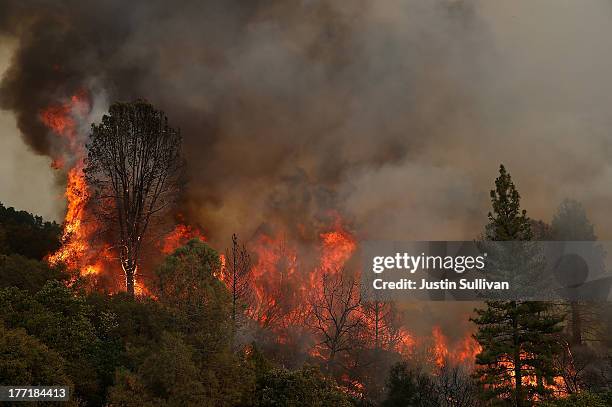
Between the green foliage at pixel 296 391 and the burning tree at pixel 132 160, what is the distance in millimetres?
24344

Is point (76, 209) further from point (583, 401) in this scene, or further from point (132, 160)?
point (583, 401)

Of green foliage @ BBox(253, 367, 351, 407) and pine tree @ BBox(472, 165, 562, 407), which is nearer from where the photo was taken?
green foliage @ BBox(253, 367, 351, 407)

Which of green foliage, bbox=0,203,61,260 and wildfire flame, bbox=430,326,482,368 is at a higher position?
green foliage, bbox=0,203,61,260

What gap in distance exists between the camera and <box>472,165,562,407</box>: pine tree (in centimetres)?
4184

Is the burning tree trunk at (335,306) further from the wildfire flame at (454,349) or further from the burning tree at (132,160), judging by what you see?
the burning tree at (132,160)

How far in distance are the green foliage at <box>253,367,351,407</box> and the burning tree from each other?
79.9 feet

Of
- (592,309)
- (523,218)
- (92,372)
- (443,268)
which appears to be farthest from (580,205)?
(92,372)

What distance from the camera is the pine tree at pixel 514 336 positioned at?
4184 centimetres

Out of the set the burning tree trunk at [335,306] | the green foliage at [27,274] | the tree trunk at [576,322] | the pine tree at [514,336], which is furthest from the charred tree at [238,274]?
the tree trunk at [576,322]

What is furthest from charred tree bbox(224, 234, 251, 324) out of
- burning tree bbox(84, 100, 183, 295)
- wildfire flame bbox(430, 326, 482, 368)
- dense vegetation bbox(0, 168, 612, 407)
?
wildfire flame bbox(430, 326, 482, 368)

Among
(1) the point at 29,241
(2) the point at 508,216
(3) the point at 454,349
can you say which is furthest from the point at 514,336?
(1) the point at 29,241

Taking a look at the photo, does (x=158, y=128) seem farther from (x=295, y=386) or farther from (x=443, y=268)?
(x=443, y=268)

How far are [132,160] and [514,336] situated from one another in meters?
38.4

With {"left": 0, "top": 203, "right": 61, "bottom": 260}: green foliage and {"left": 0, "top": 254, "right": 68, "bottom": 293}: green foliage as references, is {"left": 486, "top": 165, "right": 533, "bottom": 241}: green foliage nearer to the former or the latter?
{"left": 0, "top": 254, "right": 68, "bottom": 293}: green foliage
